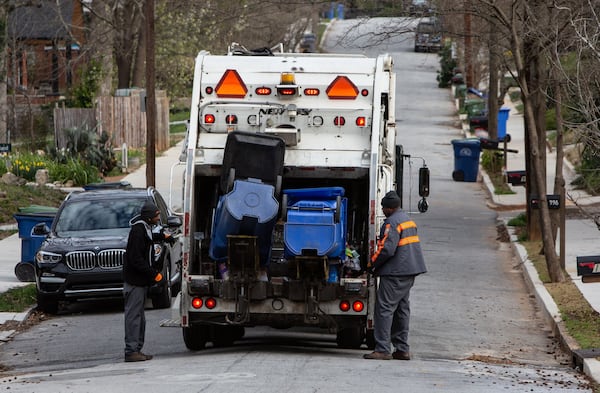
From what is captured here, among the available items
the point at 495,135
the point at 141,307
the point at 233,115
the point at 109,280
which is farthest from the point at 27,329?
the point at 495,135

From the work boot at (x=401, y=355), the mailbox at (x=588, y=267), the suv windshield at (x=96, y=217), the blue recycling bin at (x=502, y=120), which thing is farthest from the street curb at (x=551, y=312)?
the blue recycling bin at (x=502, y=120)

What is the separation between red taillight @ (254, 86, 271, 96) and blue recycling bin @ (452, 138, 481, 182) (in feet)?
70.3

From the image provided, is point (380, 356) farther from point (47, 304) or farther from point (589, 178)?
point (589, 178)

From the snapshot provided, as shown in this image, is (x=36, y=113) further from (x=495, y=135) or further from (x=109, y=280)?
(x=109, y=280)

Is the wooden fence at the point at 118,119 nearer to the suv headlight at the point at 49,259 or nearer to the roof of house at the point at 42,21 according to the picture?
the roof of house at the point at 42,21

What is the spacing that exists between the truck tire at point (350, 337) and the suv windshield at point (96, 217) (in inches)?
191

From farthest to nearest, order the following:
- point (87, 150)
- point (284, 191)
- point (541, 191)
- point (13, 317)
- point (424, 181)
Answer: point (87, 150) < point (541, 191) < point (13, 317) < point (424, 181) < point (284, 191)

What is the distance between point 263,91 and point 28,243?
729cm

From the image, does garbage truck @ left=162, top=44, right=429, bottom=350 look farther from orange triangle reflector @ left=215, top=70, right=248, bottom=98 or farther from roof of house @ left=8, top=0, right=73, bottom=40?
roof of house @ left=8, top=0, right=73, bottom=40

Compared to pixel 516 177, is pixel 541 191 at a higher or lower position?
higher

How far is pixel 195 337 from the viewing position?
41.4 ft

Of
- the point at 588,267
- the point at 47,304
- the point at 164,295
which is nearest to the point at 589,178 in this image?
the point at 164,295

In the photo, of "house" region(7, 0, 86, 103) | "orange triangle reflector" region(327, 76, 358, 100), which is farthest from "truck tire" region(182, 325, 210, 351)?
"house" region(7, 0, 86, 103)

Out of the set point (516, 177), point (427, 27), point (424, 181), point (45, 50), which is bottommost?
point (516, 177)
